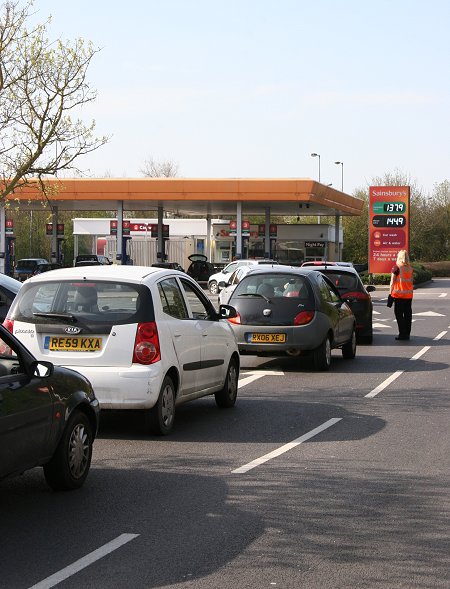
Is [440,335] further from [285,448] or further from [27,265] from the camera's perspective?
[27,265]

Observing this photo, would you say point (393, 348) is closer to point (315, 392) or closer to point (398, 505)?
point (315, 392)

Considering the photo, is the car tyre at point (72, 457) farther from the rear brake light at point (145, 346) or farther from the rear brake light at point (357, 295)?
the rear brake light at point (357, 295)

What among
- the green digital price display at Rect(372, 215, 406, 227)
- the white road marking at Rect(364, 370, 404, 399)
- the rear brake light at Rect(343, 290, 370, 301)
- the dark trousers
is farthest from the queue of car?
the green digital price display at Rect(372, 215, 406, 227)

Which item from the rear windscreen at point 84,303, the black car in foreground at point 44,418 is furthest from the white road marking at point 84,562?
the rear windscreen at point 84,303

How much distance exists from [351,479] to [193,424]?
128 inches

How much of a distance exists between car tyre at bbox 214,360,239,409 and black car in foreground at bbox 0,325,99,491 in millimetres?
4138

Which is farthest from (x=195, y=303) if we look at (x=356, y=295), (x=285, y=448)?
(x=356, y=295)

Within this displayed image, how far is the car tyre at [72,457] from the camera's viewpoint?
778 cm

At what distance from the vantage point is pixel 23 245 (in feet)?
287

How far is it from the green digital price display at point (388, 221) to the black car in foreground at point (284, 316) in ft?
130

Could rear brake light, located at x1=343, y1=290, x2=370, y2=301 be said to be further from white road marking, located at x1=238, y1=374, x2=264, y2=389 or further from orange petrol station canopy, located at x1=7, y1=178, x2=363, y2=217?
orange petrol station canopy, located at x1=7, y1=178, x2=363, y2=217

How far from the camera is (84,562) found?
19.6 feet

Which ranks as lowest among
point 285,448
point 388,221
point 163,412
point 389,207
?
point 285,448

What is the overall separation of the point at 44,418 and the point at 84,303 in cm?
320
